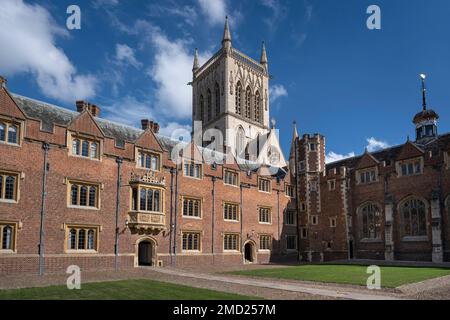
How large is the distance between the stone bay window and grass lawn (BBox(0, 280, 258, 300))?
10666 millimetres

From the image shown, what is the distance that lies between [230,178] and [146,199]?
10.7 metres

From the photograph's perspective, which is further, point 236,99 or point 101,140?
point 236,99

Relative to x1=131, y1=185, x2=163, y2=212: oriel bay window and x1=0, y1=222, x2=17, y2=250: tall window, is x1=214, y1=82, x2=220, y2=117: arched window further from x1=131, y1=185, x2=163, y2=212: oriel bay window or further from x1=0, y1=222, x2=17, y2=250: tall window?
x1=0, y1=222, x2=17, y2=250: tall window

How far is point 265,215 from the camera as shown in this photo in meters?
42.1

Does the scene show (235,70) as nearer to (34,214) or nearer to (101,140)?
(101,140)

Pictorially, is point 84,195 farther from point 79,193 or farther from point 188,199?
point 188,199

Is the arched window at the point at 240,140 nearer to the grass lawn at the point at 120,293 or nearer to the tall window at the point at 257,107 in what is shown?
the tall window at the point at 257,107

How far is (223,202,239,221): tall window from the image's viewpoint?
123ft

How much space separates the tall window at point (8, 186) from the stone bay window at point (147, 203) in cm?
809

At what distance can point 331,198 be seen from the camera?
43938mm

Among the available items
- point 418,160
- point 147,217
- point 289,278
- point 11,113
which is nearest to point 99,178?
point 147,217

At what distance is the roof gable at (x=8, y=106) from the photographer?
2414 cm

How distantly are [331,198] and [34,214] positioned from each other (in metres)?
30.9

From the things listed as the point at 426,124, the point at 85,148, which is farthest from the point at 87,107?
the point at 426,124
